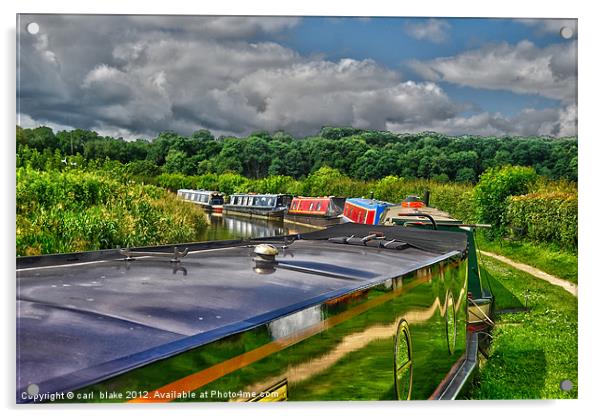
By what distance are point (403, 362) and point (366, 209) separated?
11.6ft

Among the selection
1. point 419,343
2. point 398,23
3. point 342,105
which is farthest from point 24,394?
point 342,105

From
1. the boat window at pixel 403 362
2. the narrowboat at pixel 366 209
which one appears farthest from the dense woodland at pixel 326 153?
the boat window at pixel 403 362

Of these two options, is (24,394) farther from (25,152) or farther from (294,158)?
(294,158)

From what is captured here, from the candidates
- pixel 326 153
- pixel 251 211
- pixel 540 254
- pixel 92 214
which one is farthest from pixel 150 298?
pixel 540 254

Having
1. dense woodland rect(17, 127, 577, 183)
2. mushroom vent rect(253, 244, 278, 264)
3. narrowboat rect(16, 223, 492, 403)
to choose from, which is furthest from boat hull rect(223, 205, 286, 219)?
mushroom vent rect(253, 244, 278, 264)

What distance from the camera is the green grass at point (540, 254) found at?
Answer: 15.1ft

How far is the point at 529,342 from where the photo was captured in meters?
5.27

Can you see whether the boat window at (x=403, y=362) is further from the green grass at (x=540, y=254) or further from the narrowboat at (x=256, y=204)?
the narrowboat at (x=256, y=204)

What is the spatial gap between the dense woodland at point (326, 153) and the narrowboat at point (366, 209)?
1.79 ft

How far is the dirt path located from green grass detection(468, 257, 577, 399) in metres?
0.05

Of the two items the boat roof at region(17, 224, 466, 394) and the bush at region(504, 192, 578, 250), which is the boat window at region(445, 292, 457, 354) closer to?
the boat roof at region(17, 224, 466, 394)

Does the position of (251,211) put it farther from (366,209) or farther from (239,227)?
(366,209)

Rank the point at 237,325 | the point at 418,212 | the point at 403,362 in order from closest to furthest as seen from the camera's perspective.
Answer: the point at 237,325
the point at 403,362
the point at 418,212

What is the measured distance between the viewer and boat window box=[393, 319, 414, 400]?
293 centimetres
